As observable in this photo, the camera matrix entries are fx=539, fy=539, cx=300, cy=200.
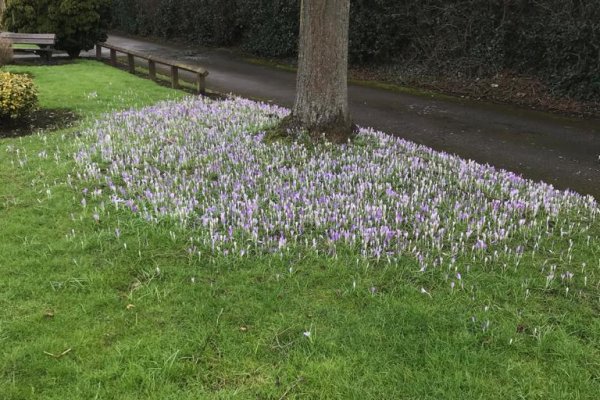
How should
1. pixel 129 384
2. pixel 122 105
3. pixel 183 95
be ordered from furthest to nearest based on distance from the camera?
pixel 183 95 < pixel 122 105 < pixel 129 384

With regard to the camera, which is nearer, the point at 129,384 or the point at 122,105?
the point at 129,384

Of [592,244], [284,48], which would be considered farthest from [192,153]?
[284,48]

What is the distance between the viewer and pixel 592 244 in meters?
5.23

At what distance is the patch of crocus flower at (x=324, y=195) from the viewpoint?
5.07 metres

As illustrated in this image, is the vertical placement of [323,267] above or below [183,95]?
below

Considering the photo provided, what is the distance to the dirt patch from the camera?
9.66m

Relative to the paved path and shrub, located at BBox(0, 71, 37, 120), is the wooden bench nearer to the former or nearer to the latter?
the paved path

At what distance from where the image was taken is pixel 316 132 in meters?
8.23

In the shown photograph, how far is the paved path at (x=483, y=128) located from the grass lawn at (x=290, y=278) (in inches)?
67.6

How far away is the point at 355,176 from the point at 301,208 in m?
1.33

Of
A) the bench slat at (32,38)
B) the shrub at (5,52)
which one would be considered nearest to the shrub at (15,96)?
the shrub at (5,52)

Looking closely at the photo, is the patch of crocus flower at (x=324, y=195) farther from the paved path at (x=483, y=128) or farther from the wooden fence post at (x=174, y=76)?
the wooden fence post at (x=174, y=76)

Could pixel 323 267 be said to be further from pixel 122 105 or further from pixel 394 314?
pixel 122 105

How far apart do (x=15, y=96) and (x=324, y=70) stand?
5538 mm
